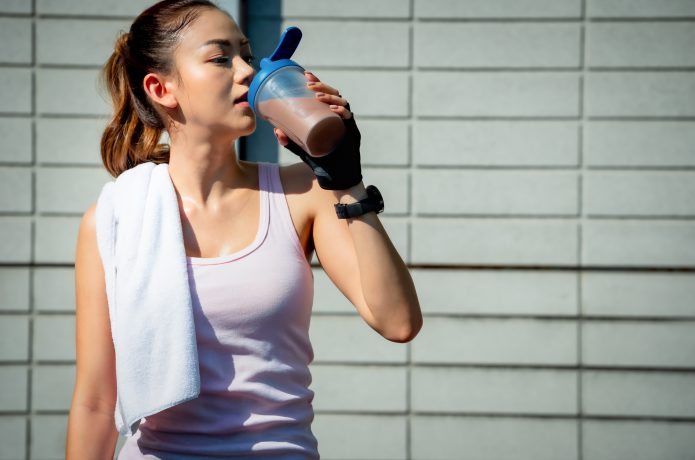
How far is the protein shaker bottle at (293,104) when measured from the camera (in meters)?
1.19

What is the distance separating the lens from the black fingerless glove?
49.8 inches

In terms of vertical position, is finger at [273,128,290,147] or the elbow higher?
finger at [273,128,290,147]

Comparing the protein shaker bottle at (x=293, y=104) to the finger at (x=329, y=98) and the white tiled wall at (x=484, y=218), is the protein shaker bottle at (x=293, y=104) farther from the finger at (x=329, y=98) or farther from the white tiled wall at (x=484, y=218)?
the white tiled wall at (x=484, y=218)

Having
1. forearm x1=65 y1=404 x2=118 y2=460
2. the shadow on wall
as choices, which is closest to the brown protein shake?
forearm x1=65 y1=404 x2=118 y2=460

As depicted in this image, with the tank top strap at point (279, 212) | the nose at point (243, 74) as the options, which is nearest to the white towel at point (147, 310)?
the tank top strap at point (279, 212)

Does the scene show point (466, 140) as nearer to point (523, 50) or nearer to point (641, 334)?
point (523, 50)

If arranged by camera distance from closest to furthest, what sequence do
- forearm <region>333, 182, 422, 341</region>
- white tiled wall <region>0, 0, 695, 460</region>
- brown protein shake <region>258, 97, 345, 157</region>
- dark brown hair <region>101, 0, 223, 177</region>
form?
brown protein shake <region>258, 97, 345, 157</region> → forearm <region>333, 182, 422, 341</region> → dark brown hair <region>101, 0, 223, 177</region> → white tiled wall <region>0, 0, 695, 460</region>

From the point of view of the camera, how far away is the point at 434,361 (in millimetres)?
3889

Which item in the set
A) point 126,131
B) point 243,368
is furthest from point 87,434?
point 126,131

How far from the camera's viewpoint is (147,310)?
4.27ft

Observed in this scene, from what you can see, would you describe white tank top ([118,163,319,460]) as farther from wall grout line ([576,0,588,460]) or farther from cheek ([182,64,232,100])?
wall grout line ([576,0,588,460])

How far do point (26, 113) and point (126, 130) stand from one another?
268 centimetres

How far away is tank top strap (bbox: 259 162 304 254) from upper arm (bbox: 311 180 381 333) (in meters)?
0.05

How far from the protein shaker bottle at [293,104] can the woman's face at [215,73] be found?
96 millimetres
